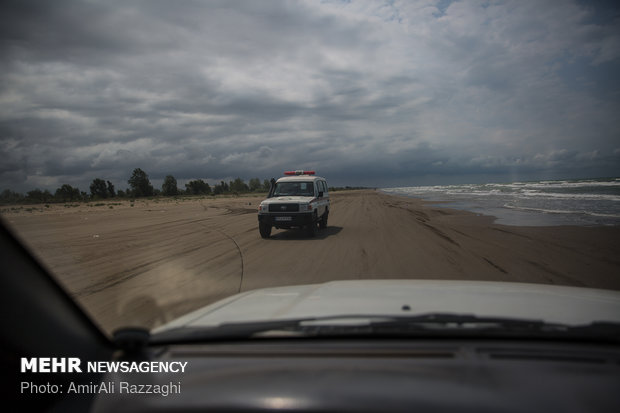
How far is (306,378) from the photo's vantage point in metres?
1.60

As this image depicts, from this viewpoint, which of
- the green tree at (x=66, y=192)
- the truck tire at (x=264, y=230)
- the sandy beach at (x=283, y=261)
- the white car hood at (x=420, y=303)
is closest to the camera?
the white car hood at (x=420, y=303)

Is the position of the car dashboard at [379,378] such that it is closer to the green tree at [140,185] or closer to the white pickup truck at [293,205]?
the white pickup truck at [293,205]

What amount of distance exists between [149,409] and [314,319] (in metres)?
0.97

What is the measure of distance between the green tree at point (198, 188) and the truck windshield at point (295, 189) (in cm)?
7977

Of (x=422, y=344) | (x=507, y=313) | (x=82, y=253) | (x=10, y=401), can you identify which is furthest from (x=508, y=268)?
(x=82, y=253)

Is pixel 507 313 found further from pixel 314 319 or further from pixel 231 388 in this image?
pixel 231 388

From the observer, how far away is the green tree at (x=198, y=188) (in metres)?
88.1

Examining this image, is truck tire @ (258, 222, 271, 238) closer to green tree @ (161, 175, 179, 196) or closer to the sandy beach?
the sandy beach

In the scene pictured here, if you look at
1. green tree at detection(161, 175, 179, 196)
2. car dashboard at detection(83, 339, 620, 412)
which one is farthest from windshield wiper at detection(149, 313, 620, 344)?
green tree at detection(161, 175, 179, 196)

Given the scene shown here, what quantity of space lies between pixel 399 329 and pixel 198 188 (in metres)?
92.5

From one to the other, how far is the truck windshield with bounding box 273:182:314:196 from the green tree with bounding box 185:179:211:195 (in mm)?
79774

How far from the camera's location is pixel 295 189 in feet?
43.8

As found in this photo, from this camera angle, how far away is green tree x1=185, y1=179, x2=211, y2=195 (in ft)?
289

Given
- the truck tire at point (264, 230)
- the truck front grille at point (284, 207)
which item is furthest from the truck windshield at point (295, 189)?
the truck tire at point (264, 230)
